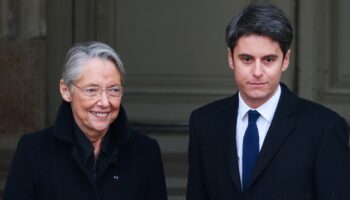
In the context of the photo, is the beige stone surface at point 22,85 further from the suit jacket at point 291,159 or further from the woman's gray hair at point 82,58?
the suit jacket at point 291,159

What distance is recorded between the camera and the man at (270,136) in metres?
3.75

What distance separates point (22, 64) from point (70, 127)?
2054 mm

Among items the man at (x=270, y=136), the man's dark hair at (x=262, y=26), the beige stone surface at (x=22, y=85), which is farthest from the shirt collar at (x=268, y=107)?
the beige stone surface at (x=22, y=85)

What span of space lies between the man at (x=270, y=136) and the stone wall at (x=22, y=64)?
2309 millimetres

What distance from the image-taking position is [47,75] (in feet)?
20.7

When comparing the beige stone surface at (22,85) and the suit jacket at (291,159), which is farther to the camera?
the beige stone surface at (22,85)

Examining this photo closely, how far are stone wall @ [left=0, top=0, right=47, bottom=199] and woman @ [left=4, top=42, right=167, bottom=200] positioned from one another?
77.0 inches

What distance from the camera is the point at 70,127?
4.06 metres

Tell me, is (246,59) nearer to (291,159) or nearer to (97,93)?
(291,159)

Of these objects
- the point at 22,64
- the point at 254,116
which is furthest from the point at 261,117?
the point at 22,64

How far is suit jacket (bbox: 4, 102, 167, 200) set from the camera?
4.02 meters

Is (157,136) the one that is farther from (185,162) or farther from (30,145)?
(30,145)

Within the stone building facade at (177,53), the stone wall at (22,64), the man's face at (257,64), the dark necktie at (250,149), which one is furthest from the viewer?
the stone building facade at (177,53)

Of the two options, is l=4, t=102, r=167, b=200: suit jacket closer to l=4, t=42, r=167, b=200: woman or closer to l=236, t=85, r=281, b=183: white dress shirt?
l=4, t=42, r=167, b=200: woman
